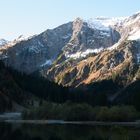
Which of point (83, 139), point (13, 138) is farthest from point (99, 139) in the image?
point (13, 138)

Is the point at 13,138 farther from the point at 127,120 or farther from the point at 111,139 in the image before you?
the point at 127,120

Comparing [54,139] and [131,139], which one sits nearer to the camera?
[131,139]

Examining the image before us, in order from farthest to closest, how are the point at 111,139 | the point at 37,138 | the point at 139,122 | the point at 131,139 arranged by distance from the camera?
the point at 139,122 → the point at 37,138 → the point at 111,139 → the point at 131,139

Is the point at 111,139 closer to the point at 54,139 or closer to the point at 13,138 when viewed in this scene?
the point at 54,139

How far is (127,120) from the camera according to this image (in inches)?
7869

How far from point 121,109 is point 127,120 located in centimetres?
499

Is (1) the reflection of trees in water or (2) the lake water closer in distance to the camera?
(2) the lake water

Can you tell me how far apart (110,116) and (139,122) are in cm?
1312

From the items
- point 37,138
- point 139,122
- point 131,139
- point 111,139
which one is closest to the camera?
point 131,139

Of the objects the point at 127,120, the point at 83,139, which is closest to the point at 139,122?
the point at 127,120

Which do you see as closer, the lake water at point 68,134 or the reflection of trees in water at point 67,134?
the lake water at point 68,134

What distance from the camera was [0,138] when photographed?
354 feet

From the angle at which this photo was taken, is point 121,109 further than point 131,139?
Yes

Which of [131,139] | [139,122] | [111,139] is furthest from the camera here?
[139,122]
